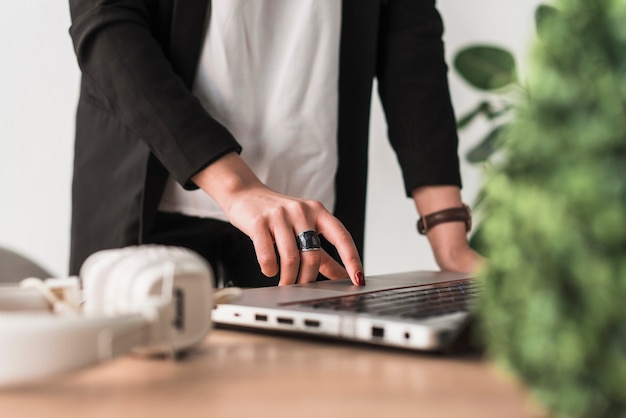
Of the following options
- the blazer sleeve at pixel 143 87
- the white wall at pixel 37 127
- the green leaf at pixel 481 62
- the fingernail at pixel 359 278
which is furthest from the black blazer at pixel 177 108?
the white wall at pixel 37 127

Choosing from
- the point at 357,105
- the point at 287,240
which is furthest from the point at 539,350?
the point at 357,105

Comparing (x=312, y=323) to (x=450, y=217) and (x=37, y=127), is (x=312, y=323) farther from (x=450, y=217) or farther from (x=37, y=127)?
(x=37, y=127)

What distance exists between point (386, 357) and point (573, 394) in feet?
0.69

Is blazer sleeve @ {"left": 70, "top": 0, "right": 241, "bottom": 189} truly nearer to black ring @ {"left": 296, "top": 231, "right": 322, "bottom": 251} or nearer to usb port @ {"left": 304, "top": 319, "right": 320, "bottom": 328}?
black ring @ {"left": 296, "top": 231, "right": 322, "bottom": 251}

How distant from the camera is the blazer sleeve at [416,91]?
1353 millimetres

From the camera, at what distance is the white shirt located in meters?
1.21

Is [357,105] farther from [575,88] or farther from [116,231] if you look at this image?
[575,88]

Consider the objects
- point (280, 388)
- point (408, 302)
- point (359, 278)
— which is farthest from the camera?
point (359, 278)

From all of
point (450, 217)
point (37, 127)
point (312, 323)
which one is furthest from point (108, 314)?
point (37, 127)

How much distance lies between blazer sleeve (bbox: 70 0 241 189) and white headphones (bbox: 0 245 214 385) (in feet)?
1.57

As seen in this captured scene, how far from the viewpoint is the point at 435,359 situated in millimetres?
465

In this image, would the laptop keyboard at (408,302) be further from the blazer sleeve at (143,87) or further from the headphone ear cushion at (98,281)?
the blazer sleeve at (143,87)

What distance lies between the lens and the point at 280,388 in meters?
0.38

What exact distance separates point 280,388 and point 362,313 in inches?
Answer: 5.9
